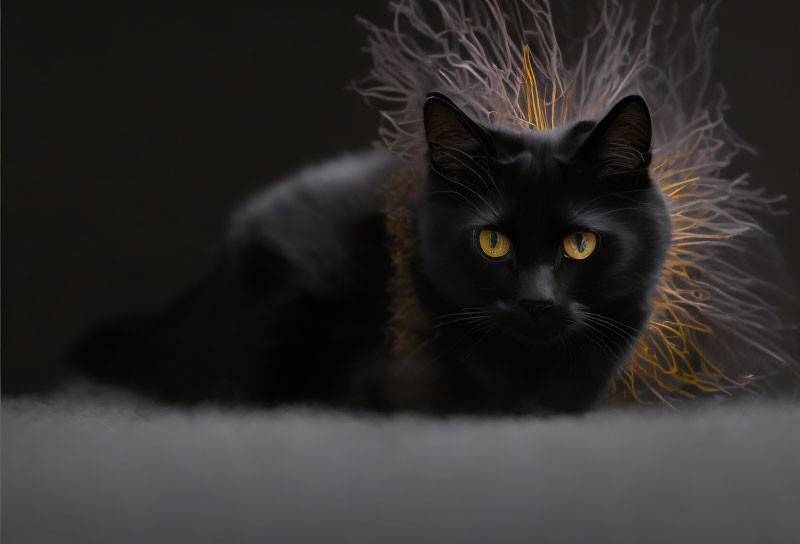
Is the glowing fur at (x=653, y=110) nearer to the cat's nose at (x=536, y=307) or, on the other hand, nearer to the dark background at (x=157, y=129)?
the dark background at (x=157, y=129)

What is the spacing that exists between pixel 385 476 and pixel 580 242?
0.42 metres

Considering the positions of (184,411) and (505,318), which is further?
(184,411)

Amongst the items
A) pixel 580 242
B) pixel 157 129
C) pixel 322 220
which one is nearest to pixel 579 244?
pixel 580 242

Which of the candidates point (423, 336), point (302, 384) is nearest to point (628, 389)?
point (423, 336)

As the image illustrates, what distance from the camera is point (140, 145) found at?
1.10 metres

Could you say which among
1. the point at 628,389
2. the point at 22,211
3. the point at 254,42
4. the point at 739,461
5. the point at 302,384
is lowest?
the point at 739,461

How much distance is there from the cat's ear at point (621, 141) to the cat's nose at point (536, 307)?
0.19 metres

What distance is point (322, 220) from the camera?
108cm

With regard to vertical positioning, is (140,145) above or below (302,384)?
above

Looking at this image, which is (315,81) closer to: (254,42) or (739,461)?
(254,42)

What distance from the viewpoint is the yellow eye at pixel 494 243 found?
97 centimetres

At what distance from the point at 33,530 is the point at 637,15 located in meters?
1.13

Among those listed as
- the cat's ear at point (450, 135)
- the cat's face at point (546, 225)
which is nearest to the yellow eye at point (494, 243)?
the cat's face at point (546, 225)

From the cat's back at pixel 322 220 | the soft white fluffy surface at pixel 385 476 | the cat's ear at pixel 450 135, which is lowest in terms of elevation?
the soft white fluffy surface at pixel 385 476
